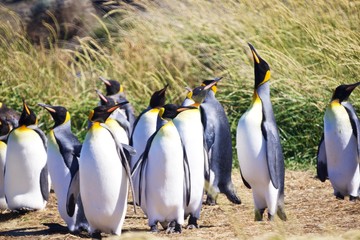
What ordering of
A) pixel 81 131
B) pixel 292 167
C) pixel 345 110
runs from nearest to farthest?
pixel 345 110, pixel 292 167, pixel 81 131

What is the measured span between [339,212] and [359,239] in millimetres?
2125

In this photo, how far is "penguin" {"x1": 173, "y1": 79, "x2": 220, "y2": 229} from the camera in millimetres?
6727

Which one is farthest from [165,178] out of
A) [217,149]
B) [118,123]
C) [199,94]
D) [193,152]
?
[118,123]

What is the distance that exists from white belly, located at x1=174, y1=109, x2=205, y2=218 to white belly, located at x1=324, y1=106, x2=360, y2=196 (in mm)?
1092

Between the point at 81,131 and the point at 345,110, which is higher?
the point at 345,110

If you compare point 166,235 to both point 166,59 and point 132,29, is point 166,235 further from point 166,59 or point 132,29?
point 132,29

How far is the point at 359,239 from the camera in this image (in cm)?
475

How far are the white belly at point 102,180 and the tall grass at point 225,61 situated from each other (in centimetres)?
323

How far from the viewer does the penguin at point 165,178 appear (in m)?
6.36

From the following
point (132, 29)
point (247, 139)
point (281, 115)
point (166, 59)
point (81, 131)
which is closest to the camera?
point (247, 139)

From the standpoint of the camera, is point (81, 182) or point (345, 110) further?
point (345, 110)

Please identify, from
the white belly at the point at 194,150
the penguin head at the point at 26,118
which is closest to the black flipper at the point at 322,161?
the white belly at the point at 194,150

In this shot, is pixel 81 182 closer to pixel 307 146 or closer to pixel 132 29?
pixel 307 146

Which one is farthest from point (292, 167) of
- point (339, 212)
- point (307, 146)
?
→ point (339, 212)
